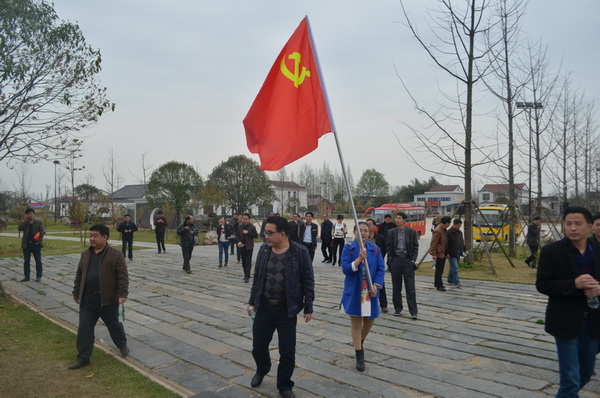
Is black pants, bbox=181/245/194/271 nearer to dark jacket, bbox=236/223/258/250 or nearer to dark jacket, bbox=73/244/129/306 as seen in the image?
dark jacket, bbox=236/223/258/250

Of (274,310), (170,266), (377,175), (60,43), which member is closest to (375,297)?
(274,310)

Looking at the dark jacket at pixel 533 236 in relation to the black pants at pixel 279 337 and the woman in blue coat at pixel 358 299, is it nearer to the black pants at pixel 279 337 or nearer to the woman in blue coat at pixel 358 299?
the woman in blue coat at pixel 358 299

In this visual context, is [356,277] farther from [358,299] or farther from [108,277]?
[108,277]

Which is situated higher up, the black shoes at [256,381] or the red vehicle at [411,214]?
the red vehicle at [411,214]

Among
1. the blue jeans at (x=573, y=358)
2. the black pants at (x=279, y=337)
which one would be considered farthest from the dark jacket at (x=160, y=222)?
the blue jeans at (x=573, y=358)

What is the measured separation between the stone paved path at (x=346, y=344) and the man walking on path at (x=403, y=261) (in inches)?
12.1

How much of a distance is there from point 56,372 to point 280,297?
110 inches

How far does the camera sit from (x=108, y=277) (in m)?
5.46

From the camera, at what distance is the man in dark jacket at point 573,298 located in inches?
133

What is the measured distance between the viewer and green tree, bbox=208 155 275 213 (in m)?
40.6

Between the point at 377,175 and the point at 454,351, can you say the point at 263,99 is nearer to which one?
the point at 454,351

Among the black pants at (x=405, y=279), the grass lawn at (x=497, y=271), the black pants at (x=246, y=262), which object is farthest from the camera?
the grass lawn at (x=497, y=271)

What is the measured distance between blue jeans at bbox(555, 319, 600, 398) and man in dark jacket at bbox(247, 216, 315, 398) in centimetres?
221

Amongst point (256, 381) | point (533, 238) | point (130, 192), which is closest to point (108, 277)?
point (256, 381)
